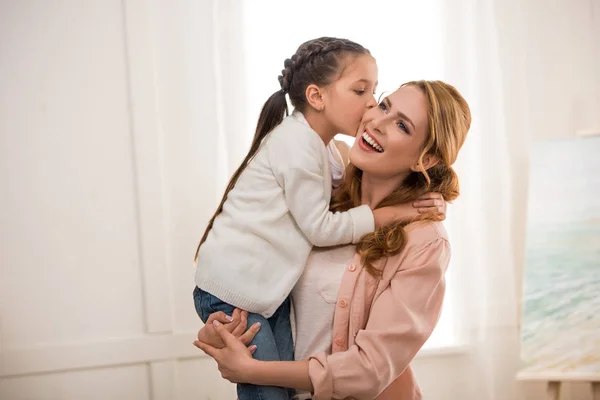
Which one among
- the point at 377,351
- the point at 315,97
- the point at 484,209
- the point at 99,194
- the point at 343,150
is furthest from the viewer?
the point at 484,209

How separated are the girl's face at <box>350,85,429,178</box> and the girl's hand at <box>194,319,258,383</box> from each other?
1.77ft

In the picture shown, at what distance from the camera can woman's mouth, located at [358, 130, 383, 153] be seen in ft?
6.04

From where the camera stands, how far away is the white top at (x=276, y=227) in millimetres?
1801

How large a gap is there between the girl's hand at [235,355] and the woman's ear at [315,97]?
0.63 metres

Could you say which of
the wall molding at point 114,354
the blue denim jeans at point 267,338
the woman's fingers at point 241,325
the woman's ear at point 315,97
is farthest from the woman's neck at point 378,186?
→ the wall molding at point 114,354

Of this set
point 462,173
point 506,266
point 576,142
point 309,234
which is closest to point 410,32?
point 462,173

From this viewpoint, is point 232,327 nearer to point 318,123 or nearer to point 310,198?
point 310,198

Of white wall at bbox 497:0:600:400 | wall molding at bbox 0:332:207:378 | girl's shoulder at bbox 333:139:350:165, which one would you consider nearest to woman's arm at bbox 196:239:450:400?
girl's shoulder at bbox 333:139:350:165

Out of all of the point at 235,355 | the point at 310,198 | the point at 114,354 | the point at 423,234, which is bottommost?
the point at 114,354

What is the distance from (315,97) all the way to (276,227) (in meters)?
0.39

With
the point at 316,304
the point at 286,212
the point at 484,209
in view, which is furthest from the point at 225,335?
the point at 484,209

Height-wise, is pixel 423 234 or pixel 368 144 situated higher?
pixel 368 144

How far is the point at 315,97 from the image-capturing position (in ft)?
6.36

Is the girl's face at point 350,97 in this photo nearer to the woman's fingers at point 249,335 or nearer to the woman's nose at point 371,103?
the woman's nose at point 371,103
